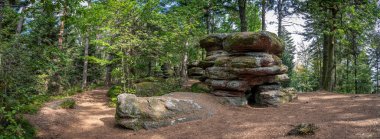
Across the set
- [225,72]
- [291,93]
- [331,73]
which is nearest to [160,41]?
[225,72]

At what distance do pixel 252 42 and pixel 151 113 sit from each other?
618cm

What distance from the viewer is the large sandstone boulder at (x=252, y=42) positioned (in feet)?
39.6

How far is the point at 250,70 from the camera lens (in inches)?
469

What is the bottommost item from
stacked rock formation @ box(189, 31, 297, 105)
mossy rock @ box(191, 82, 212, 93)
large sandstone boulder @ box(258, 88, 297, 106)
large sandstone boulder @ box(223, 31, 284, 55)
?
large sandstone boulder @ box(258, 88, 297, 106)

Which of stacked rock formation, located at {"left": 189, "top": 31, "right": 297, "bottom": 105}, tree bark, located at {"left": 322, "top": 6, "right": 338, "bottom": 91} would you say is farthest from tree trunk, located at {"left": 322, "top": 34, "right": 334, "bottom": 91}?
stacked rock formation, located at {"left": 189, "top": 31, "right": 297, "bottom": 105}

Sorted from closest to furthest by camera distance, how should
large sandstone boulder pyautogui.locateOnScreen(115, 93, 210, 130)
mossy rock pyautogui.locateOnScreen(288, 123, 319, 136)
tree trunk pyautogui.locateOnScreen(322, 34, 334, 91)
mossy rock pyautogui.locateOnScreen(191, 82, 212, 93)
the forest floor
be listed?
mossy rock pyautogui.locateOnScreen(288, 123, 319, 136) → the forest floor → large sandstone boulder pyautogui.locateOnScreen(115, 93, 210, 130) → mossy rock pyautogui.locateOnScreen(191, 82, 212, 93) → tree trunk pyautogui.locateOnScreen(322, 34, 334, 91)


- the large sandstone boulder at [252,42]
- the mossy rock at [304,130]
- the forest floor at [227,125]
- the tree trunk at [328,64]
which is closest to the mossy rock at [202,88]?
the large sandstone boulder at [252,42]

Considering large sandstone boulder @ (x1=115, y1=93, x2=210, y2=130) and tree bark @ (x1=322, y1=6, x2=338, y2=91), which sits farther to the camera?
tree bark @ (x1=322, y1=6, x2=338, y2=91)

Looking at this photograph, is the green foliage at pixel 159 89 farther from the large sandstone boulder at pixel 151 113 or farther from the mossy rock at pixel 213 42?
the large sandstone boulder at pixel 151 113

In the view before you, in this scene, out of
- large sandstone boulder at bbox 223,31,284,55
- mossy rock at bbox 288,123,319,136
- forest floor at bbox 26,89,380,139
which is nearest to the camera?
mossy rock at bbox 288,123,319,136

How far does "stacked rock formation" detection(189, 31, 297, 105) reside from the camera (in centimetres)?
1209

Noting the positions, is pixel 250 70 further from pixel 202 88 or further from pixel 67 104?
pixel 67 104

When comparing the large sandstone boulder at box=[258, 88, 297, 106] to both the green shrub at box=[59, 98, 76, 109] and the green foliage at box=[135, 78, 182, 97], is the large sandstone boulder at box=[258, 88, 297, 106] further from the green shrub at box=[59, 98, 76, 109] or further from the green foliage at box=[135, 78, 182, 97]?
Answer: the green shrub at box=[59, 98, 76, 109]

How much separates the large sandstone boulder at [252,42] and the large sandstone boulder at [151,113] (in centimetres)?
449
